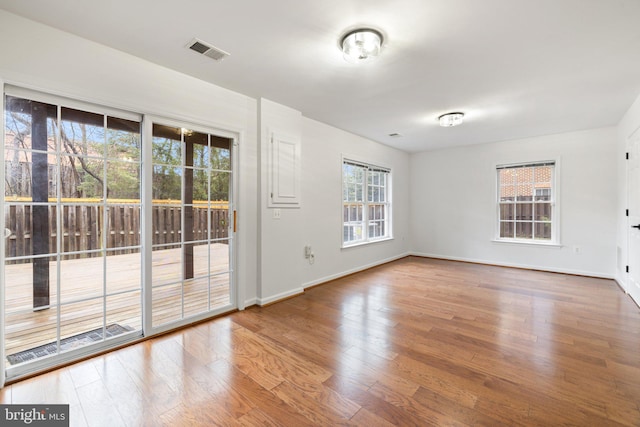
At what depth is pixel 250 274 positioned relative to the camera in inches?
137

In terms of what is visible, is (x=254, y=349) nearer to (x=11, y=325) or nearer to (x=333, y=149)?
(x=11, y=325)

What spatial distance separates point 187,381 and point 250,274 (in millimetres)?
1547

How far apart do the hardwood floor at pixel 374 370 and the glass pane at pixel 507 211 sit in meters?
2.44

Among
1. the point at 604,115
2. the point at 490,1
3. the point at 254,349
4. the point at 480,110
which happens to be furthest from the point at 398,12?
the point at 604,115

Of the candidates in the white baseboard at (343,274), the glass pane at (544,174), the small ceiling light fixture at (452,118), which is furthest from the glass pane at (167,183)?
the glass pane at (544,174)

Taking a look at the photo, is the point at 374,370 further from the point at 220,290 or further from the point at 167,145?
the point at 167,145

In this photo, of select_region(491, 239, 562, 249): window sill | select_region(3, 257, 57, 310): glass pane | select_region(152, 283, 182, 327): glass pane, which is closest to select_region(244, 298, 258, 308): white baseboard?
select_region(152, 283, 182, 327): glass pane

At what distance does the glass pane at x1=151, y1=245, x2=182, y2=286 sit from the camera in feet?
9.03

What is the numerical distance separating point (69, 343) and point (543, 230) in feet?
22.9

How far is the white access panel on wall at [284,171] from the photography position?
142 inches

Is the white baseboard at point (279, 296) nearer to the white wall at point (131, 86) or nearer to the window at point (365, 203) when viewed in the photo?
the white wall at point (131, 86)

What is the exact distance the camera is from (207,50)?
245cm

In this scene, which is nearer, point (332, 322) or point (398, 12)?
point (398, 12)

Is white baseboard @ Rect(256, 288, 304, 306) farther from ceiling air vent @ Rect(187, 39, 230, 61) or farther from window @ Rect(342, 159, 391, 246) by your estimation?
ceiling air vent @ Rect(187, 39, 230, 61)
